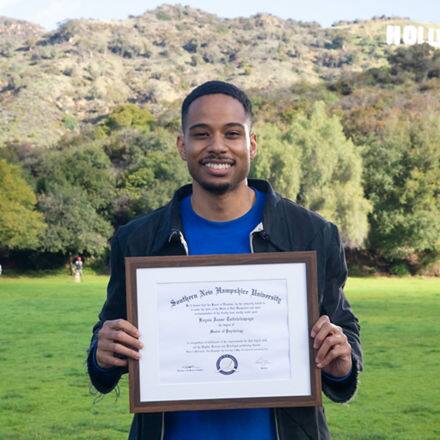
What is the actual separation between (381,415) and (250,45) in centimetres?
14802

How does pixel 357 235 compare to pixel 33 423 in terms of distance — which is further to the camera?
pixel 357 235

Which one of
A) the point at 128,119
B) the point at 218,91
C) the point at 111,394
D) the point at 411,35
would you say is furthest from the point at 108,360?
the point at 411,35

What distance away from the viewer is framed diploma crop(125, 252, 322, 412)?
3088 mm

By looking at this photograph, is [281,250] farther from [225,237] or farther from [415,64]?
[415,64]

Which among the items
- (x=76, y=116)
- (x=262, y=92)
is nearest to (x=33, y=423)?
(x=262, y=92)

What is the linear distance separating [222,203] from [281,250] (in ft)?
0.89

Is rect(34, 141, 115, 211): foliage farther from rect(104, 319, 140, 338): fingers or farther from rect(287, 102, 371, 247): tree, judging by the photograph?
rect(104, 319, 140, 338): fingers

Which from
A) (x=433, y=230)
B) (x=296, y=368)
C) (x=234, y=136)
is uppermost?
(x=234, y=136)

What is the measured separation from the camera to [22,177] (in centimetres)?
5666

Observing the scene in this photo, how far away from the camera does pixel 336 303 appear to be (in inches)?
127

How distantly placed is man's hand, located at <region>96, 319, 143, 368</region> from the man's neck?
50 centimetres

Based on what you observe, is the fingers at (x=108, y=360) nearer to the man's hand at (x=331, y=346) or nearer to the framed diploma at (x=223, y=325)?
the framed diploma at (x=223, y=325)

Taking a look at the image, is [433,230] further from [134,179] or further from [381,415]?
[381,415]

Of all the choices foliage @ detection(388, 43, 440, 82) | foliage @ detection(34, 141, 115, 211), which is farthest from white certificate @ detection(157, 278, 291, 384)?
foliage @ detection(388, 43, 440, 82)
